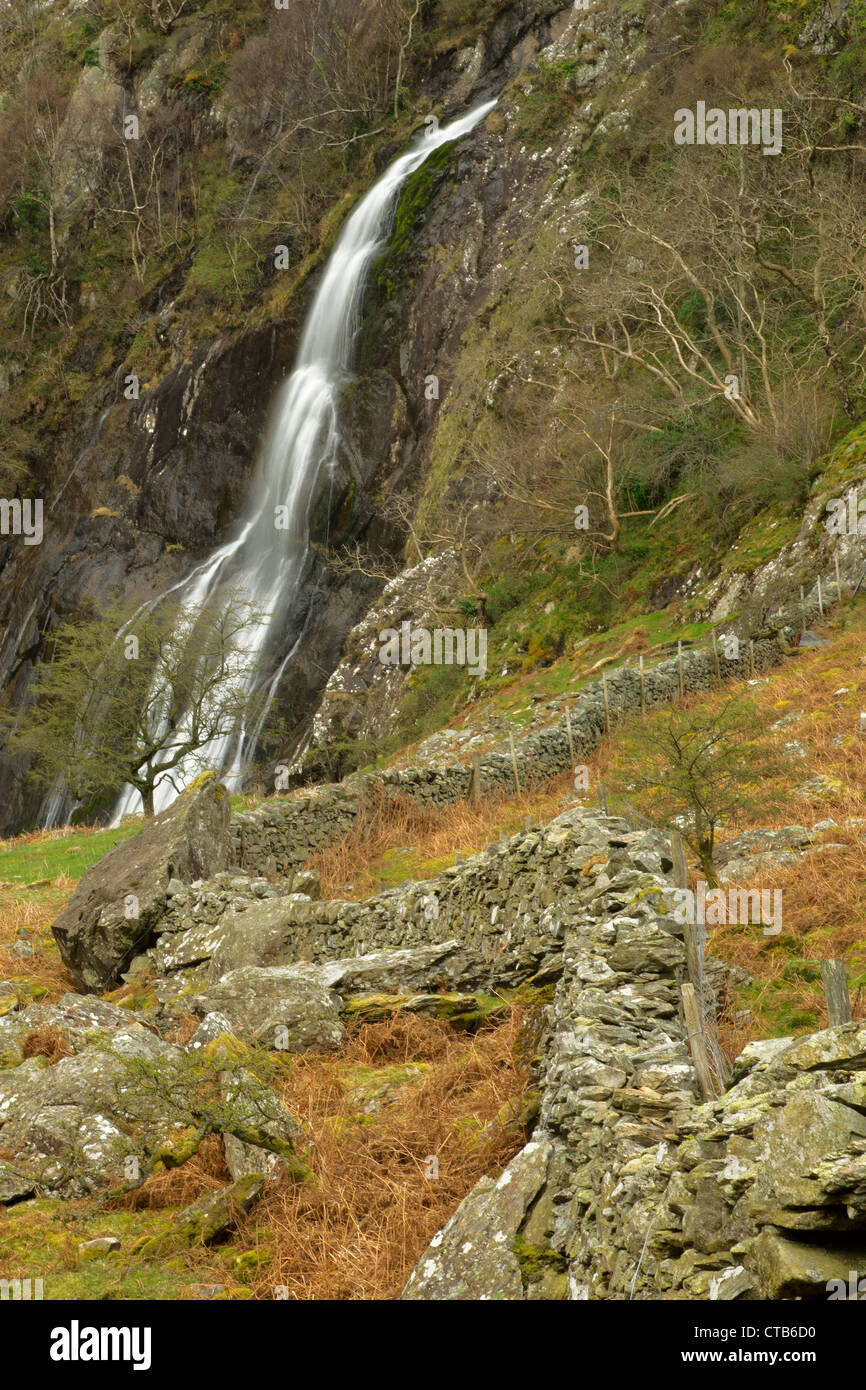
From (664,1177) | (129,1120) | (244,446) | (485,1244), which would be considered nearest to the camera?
(664,1177)

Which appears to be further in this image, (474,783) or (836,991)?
(474,783)

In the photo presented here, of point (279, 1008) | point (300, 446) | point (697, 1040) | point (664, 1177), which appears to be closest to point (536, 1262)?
point (664, 1177)

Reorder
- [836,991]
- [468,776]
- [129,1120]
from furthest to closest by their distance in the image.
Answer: [468,776]
[129,1120]
[836,991]

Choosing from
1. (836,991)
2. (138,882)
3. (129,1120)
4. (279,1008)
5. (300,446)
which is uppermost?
(300,446)

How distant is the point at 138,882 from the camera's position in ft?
40.8

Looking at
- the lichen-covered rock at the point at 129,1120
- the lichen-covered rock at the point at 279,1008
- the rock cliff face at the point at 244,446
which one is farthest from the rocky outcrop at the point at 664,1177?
the rock cliff face at the point at 244,446

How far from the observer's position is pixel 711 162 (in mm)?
29406

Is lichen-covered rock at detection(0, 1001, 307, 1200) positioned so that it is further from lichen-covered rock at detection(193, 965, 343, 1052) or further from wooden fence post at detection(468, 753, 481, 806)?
wooden fence post at detection(468, 753, 481, 806)

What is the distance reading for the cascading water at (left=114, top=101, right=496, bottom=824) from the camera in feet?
116

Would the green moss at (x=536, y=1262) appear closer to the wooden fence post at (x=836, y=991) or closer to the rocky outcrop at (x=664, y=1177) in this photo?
the rocky outcrop at (x=664, y=1177)

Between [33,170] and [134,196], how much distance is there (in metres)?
9.79

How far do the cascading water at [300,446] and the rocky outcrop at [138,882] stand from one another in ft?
62.7

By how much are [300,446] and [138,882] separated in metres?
27.9

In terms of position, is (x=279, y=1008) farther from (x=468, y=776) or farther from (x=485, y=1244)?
(x=468, y=776)
